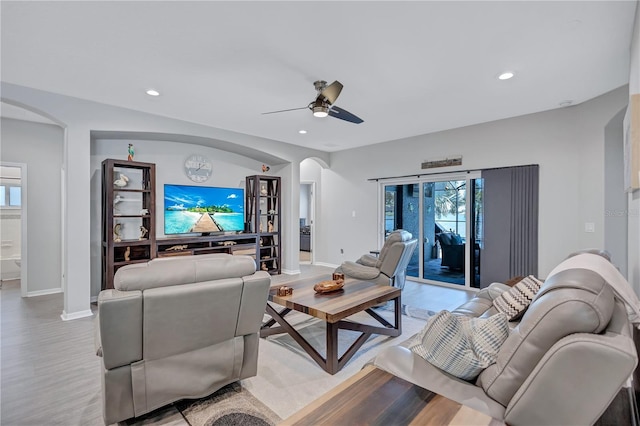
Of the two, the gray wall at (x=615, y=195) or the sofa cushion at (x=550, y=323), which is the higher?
the gray wall at (x=615, y=195)

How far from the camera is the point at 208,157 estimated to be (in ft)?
18.3

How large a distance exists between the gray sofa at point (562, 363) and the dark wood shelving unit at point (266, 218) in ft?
16.4

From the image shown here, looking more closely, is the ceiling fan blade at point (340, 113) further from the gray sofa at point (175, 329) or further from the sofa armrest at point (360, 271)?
the gray sofa at point (175, 329)

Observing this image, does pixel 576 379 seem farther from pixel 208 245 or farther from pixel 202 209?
pixel 202 209

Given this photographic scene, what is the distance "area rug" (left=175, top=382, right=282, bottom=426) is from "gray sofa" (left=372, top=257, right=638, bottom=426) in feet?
3.82

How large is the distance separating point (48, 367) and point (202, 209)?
3127 mm

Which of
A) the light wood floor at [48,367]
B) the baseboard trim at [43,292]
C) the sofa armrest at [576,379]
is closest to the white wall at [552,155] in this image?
the light wood floor at [48,367]

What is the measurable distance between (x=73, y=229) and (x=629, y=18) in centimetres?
566

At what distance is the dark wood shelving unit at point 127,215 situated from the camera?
4.11 metres

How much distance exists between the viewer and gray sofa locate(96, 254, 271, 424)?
162cm

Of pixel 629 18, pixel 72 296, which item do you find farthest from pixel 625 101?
pixel 72 296

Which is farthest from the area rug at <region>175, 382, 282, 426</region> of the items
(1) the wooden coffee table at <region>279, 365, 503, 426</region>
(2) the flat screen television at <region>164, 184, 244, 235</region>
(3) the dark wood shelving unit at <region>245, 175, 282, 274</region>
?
(3) the dark wood shelving unit at <region>245, 175, 282, 274</region>

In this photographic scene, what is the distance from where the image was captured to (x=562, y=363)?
0.93 metres

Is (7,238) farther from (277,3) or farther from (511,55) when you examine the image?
(511,55)
